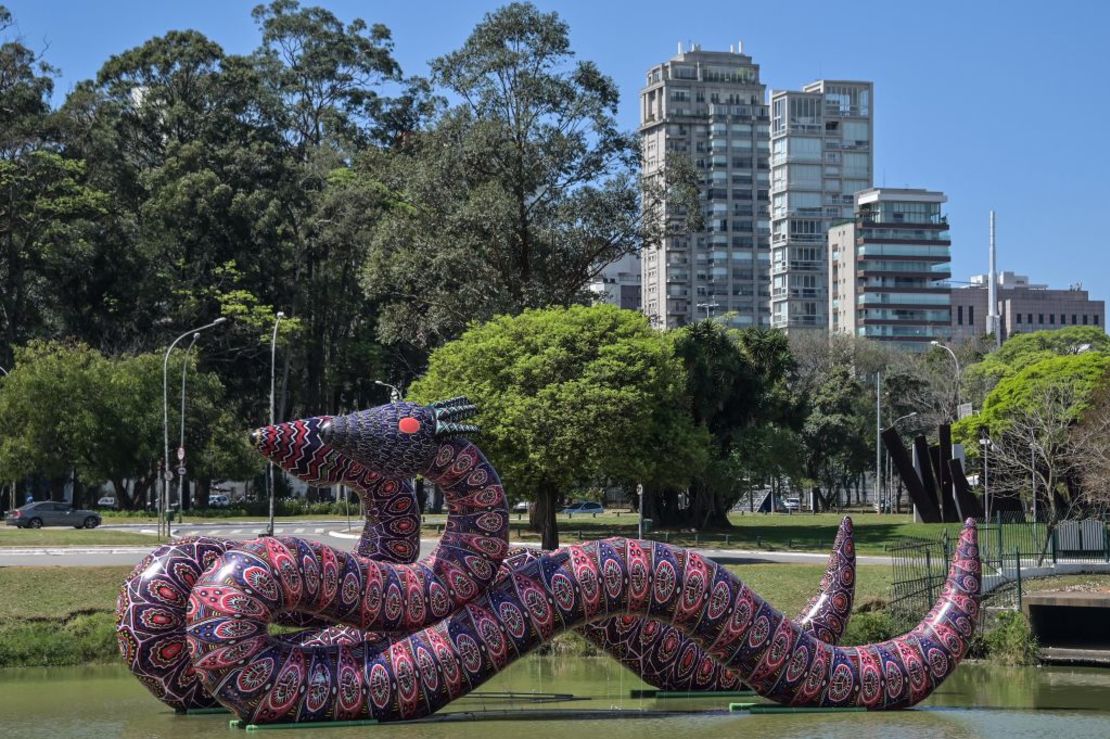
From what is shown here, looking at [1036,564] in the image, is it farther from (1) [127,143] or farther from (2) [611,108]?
(1) [127,143]

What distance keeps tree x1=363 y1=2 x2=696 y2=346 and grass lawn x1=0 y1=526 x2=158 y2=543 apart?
15.2m

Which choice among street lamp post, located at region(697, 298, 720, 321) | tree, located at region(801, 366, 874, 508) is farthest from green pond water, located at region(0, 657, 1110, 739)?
tree, located at region(801, 366, 874, 508)

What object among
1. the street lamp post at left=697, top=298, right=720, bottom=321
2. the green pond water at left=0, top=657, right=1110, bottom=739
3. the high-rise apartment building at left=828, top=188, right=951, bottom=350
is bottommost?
the green pond water at left=0, top=657, right=1110, bottom=739

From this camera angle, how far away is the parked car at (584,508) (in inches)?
3593

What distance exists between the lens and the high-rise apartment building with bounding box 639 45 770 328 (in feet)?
574

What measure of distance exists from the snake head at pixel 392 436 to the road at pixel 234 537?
17826 mm

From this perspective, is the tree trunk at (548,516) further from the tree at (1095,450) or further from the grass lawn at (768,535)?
the tree at (1095,450)

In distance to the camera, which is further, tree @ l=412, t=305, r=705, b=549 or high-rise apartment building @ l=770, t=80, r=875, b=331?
high-rise apartment building @ l=770, t=80, r=875, b=331

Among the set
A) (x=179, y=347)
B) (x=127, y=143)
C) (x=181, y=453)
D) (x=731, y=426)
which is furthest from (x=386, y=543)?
(x=127, y=143)

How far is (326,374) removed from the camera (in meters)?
80.3

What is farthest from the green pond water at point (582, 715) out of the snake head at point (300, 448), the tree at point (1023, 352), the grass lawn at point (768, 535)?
the tree at point (1023, 352)

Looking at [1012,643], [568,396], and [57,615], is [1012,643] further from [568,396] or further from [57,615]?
[57,615]

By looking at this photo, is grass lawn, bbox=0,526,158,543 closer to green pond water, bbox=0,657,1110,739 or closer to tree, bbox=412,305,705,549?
tree, bbox=412,305,705,549

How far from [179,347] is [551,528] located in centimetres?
3472
